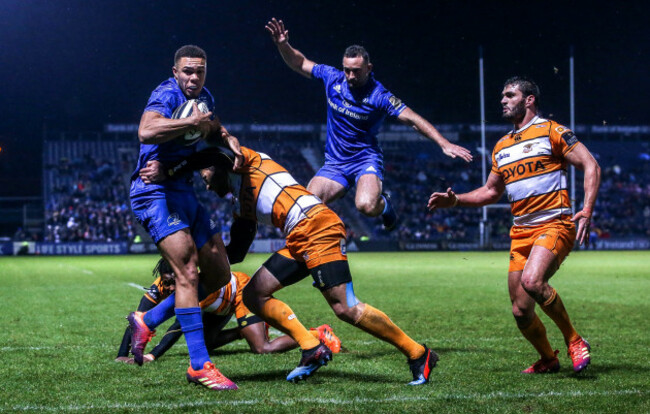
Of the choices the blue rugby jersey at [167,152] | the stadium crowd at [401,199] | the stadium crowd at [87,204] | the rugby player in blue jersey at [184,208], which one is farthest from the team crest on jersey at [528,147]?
the stadium crowd at [87,204]

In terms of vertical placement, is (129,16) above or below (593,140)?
above

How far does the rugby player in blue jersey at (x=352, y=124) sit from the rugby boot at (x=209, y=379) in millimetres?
2965

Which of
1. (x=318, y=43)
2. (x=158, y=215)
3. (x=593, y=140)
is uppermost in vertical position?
(x=318, y=43)

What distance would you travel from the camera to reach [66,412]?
15.0ft

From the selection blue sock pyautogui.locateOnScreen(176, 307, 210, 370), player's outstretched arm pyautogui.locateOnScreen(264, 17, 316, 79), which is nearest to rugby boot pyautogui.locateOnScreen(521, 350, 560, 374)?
blue sock pyautogui.locateOnScreen(176, 307, 210, 370)

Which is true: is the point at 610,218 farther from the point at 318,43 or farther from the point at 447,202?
the point at 447,202

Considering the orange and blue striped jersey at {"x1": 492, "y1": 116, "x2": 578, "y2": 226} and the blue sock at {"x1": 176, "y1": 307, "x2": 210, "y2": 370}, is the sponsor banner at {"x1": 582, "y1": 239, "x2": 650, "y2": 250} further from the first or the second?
the blue sock at {"x1": 176, "y1": 307, "x2": 210, "y2": 370}

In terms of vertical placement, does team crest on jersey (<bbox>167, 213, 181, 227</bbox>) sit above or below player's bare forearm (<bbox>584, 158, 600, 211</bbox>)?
below

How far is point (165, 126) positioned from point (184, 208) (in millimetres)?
795

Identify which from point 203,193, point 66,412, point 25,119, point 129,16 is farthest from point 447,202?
point 25,119

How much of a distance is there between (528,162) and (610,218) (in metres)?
42.8

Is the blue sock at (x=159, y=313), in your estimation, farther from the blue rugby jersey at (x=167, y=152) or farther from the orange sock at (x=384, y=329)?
the orange sock at (x=384, y=329)

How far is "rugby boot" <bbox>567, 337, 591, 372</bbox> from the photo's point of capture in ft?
19.3

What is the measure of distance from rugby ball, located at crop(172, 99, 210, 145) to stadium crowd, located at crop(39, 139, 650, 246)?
34.0 m
